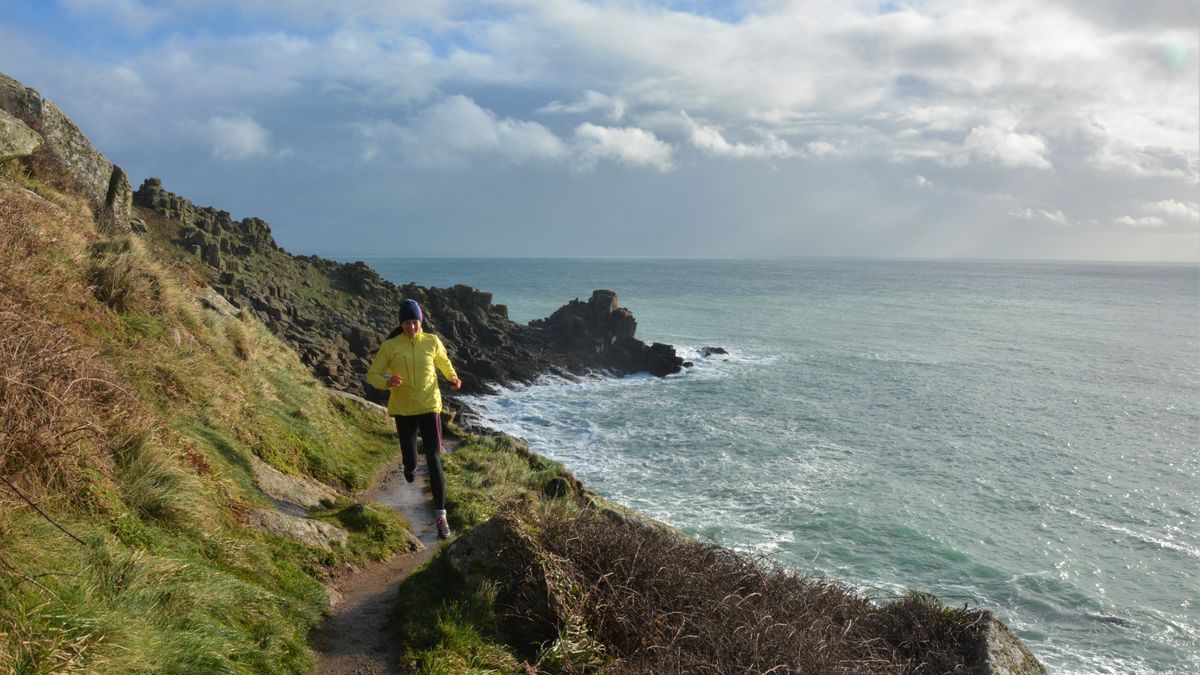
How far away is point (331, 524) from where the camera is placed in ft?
28.2

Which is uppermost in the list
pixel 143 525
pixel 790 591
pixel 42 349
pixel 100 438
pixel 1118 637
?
pixel 42 349

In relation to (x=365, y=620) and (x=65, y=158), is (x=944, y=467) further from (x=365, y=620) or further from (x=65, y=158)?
(x=65, y=158)

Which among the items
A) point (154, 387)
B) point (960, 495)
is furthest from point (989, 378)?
point (154, 387)

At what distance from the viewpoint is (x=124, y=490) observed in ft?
19.6

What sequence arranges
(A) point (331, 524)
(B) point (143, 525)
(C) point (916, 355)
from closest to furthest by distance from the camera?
(B) point (143, 525) < (A) point (331, 524) < (C) point (916, 355)

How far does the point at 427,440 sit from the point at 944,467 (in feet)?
72.5

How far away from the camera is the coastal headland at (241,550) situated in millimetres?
4664

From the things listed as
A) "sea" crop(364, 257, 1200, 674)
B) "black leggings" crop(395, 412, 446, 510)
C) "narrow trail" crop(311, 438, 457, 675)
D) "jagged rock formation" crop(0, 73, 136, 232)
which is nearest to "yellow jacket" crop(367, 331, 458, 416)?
"black leggings" crop(395, 412, 446, 510)

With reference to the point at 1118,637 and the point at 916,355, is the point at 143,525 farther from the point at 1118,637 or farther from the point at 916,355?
the point at 916,355

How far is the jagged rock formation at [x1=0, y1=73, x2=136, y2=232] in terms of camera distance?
14719mm

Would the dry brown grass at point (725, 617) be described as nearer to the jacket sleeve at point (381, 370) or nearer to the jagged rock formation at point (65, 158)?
the jacket sleeve at point (381, 370)

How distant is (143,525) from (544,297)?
97565 mm

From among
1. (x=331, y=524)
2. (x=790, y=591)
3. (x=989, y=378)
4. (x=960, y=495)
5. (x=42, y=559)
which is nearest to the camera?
(x=42, y=559)

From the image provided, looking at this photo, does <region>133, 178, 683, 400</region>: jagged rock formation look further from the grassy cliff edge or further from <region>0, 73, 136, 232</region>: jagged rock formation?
the grassy cliff edge
